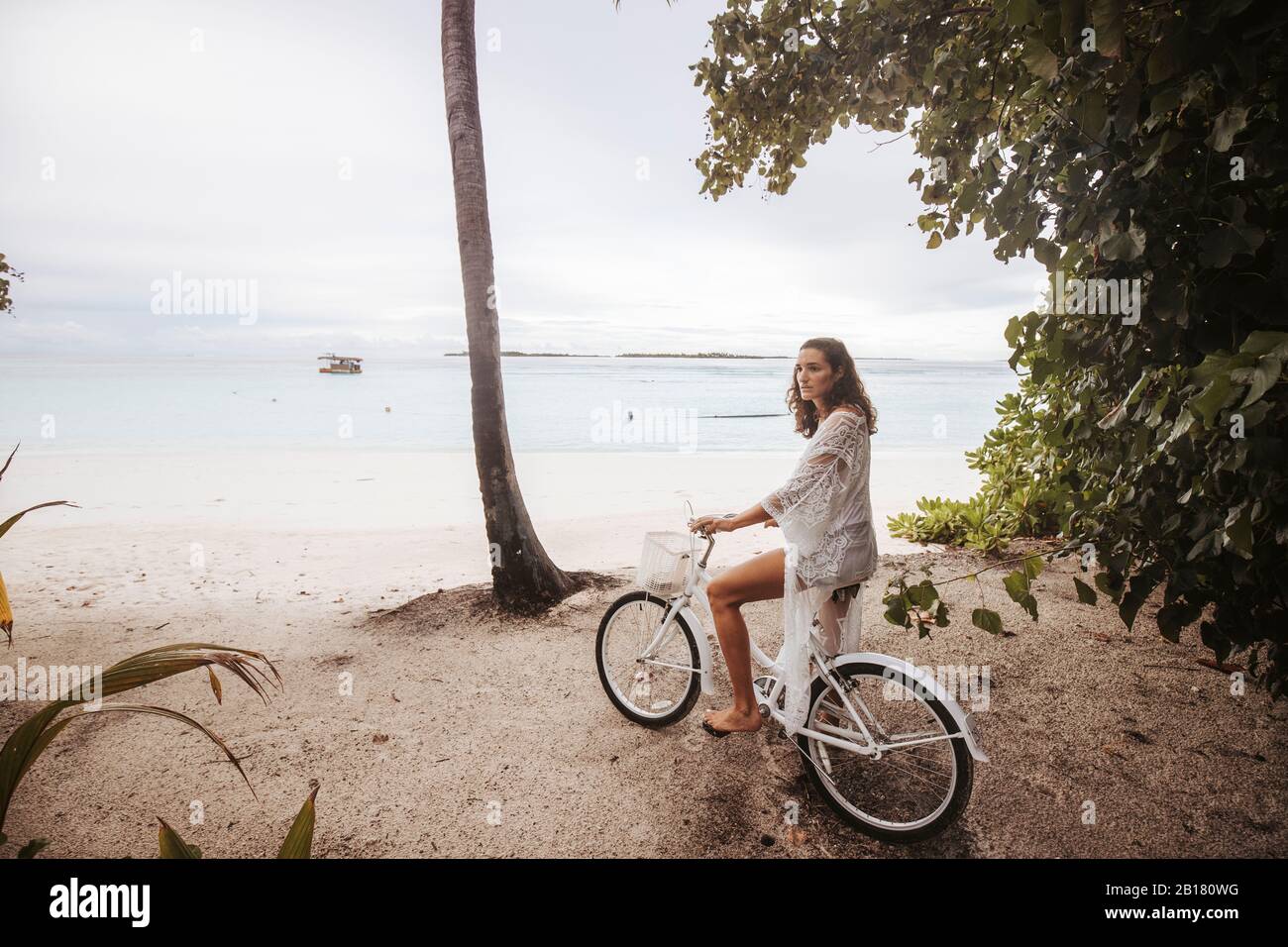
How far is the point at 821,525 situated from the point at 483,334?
3.98 meters

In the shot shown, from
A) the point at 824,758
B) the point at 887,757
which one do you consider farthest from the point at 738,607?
the point at 887,757

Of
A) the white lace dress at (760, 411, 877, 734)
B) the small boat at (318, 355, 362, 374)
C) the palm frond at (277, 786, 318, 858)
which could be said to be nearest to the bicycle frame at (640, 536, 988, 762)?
the white lace dress at (760, 411, 877, 734)

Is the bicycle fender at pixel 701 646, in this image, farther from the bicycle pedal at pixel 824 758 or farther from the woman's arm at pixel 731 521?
the bicycle pedal at pixel 824 758

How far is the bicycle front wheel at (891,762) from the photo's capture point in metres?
3.00

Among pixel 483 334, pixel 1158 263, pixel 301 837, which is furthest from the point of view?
pixel 483 334

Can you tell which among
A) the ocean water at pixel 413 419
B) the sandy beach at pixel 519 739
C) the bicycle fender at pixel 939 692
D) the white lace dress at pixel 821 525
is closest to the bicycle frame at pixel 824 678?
the bicycle fender at pixel 939 692

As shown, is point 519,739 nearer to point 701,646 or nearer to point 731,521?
point 701,646

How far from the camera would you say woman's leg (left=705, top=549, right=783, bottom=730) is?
3.44 metres

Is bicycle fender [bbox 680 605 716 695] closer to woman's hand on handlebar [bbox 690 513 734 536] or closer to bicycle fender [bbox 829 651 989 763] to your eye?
woman's hand on handlebar [bbox 690 513 734 536]

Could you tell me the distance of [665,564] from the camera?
3.82 metres

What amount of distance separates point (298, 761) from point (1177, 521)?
15.1ft

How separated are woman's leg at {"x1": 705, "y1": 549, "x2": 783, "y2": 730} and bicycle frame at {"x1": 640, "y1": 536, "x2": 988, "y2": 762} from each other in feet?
0.25

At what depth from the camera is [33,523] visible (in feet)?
33.6

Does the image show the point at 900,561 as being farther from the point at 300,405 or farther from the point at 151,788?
the point at 300,405
